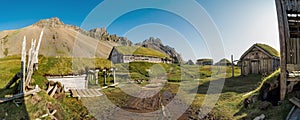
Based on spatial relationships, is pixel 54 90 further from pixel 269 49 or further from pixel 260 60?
pixel 269 49

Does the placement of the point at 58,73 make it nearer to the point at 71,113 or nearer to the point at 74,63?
the point at 74,63

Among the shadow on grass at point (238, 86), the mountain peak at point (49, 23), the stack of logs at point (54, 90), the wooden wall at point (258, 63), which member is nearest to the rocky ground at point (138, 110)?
the stack of logs at point (54, 90)

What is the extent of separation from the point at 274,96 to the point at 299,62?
6.85ft

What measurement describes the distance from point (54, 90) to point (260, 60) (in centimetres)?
2713

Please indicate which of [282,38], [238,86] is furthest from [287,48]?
[238,86]

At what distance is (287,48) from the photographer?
460 inches

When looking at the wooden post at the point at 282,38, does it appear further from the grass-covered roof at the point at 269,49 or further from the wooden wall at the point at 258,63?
the grass-covered roof at the point at 269,49

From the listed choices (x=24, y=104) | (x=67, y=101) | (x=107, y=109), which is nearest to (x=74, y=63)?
(x=67, y=101)

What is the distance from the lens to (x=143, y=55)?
71.2 meters

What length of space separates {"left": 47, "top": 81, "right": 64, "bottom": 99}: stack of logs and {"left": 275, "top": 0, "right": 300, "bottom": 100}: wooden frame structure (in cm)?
1367

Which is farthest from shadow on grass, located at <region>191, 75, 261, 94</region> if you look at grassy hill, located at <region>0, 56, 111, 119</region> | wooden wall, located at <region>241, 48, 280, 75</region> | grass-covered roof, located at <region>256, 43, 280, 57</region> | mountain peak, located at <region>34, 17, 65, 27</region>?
mountain peak, located at <region>34, 17, 65, 27</region>

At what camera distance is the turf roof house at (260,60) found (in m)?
30.9

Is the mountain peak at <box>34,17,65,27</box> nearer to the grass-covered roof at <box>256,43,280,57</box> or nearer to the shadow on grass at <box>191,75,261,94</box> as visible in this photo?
the grass-covered roof at <box>256,43,280,57</box>

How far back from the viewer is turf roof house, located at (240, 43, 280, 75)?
30.9 m
